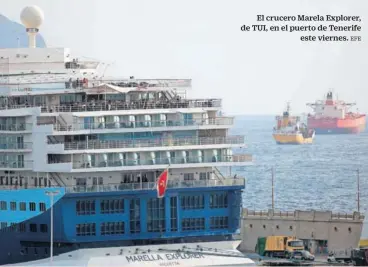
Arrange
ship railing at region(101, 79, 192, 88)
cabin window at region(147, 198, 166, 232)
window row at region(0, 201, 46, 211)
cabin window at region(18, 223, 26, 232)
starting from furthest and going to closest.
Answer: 1. ship railing at region(101, 79, 192, 88)
2. cabin window at region(147, 198, 166, 232)
3. cabin window at region(18, 223, 26, 232)
4. window row at region(0, 201, 46, 211)

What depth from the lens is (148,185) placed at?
63281 millimetres

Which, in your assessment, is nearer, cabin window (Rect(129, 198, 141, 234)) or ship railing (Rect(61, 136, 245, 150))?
ship railing (Rect(61, 136, 245, 150))

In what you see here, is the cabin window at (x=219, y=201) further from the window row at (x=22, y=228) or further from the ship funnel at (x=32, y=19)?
the ship funnel at (x=32, y=19)

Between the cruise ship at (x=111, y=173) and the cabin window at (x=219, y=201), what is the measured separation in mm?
48

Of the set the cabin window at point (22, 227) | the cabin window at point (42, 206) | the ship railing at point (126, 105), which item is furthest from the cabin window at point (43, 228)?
the ship railing at point (126, 105)

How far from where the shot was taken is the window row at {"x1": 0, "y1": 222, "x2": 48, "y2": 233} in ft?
205

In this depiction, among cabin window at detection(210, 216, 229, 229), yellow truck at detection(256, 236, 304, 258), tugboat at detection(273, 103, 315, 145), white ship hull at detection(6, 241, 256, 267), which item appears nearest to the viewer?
white ship hull at detection(6, 241, 256, 267)

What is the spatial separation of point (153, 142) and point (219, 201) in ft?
9.92

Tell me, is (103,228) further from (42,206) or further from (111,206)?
(42,206)

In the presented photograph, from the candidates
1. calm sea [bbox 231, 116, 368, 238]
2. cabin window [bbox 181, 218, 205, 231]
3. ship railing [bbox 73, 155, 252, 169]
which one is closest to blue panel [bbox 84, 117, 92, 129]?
ship railing [bbox 73, 155, 252, 169]

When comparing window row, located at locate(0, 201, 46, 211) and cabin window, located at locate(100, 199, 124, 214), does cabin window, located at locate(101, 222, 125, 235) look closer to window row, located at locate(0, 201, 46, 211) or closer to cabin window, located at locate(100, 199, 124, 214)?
cabin window, located at locate(100, 199, 124, 214)

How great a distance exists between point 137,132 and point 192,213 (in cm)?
329

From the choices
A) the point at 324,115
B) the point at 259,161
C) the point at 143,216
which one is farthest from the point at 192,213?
the point at 324,115

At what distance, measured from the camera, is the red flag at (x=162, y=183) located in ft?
206
